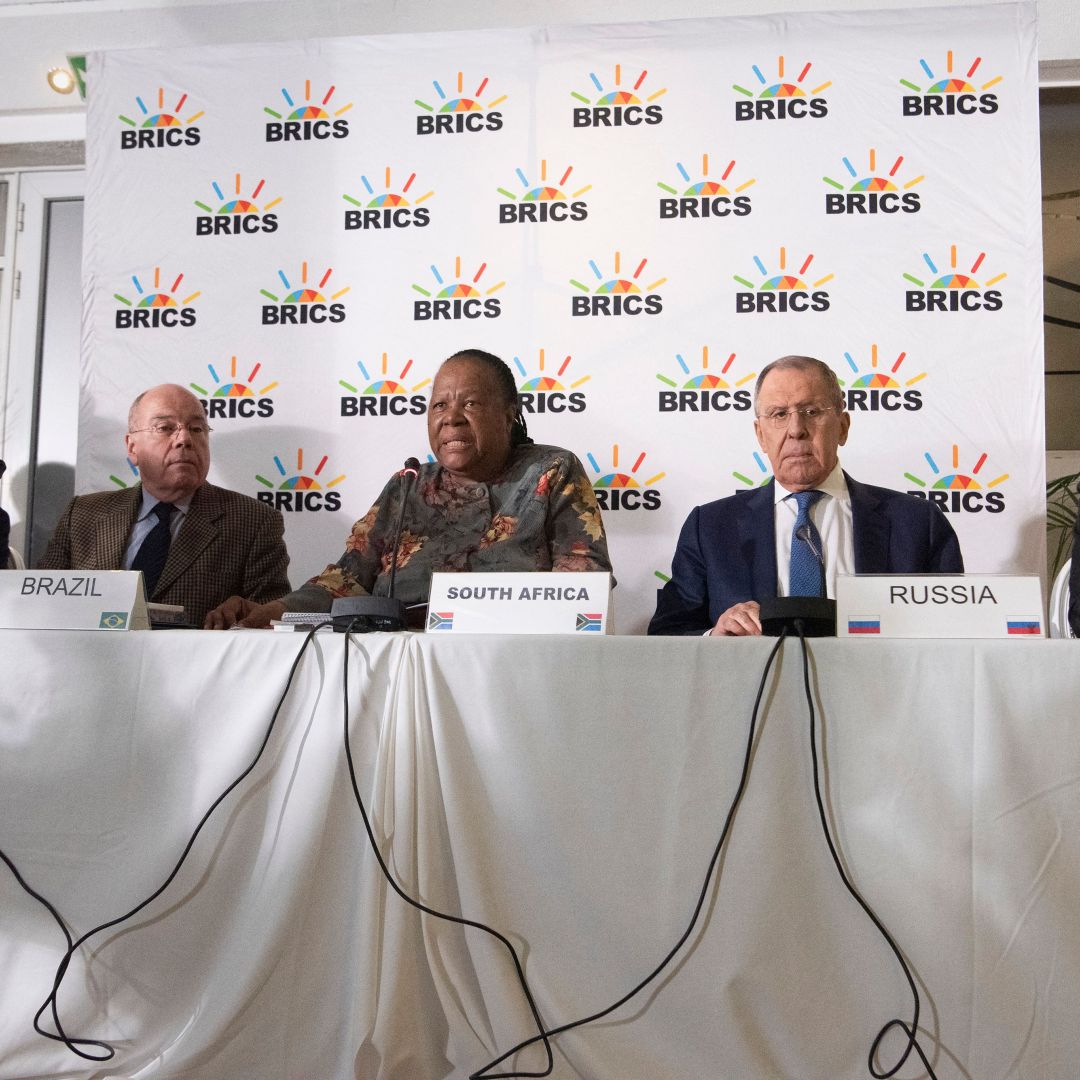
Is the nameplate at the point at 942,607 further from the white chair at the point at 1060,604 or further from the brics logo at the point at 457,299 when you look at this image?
the brics logo at the point at 457,299

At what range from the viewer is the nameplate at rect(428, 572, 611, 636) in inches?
65.6

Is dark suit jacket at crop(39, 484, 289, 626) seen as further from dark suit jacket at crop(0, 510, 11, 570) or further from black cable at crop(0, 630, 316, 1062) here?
black cable at crop(0, 630, 316, 1062)

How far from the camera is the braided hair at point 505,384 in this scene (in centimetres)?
273

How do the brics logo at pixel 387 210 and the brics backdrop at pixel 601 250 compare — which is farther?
the brics logo at pixel 387 210

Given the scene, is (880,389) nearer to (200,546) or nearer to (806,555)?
(806,555)

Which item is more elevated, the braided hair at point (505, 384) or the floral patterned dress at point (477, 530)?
the braided hair at point (505, 384)

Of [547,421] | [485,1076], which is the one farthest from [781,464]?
A: [485,1076]

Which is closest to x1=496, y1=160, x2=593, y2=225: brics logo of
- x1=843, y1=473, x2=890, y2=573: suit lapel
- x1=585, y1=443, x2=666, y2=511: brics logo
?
x1=585, y1=443, x2=666, y2=511: brics logo

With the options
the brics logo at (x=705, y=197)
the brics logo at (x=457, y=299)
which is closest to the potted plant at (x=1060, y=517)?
the brics logo at (x=705, y=197)

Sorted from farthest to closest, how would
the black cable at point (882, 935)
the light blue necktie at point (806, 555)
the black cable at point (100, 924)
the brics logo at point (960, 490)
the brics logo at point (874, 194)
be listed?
the brics logo at point (874, 194) < the brics logo at point (960, 490) < the light blue necktie at point (806, 555) < the black cable at point (100, 924) < the black cable at point (882, 935)

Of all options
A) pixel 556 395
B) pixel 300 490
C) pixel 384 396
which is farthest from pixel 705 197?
pixel 300 490

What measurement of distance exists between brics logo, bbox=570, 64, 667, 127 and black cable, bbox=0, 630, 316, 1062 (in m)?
2.23

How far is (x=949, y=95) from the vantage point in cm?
323

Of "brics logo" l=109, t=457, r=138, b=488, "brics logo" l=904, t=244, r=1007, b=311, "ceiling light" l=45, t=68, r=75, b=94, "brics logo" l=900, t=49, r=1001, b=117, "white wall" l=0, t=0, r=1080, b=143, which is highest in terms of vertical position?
"white wall" l=0, t=0, r=1080, b=143
